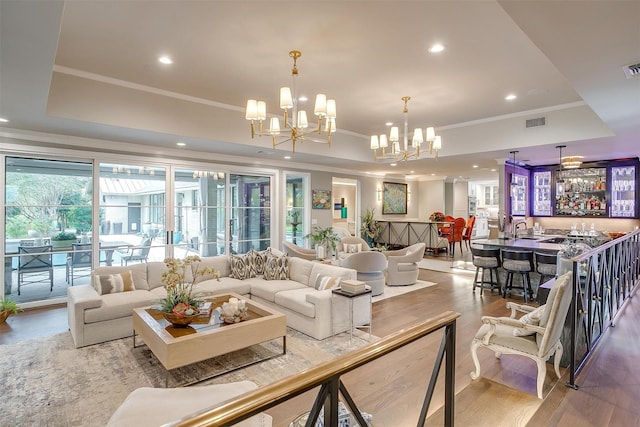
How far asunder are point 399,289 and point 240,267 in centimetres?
297

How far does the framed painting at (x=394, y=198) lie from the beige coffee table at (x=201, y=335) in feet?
26.0

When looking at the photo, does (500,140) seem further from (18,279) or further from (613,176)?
(18,279)

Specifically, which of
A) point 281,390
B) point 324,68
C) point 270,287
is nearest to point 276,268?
point 270,287

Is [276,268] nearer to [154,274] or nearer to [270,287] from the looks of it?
[270,287]

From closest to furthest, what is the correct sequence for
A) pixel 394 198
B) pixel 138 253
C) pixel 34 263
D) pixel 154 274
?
1. pixel 154 274
2. pixel 34 263
3. pixel 138 253
4. pixel 394 198

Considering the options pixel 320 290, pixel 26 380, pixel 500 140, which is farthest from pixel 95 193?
pixel 500 140

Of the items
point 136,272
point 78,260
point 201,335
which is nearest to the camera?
point 201,335

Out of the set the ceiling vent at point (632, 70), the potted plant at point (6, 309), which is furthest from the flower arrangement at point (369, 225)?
the potted plant at point (6, 309)

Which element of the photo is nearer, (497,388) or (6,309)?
(497,388)

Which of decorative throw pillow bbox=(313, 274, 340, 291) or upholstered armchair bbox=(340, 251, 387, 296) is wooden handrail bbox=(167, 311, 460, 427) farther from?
upholstered armchair bbox=(340, 251, 387, 296)

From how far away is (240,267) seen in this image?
5.34 meters

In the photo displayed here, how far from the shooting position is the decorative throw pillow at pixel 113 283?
14.1 ft

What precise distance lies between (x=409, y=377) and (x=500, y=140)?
16.2ft

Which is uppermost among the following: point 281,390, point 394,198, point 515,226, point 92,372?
point 394,198
